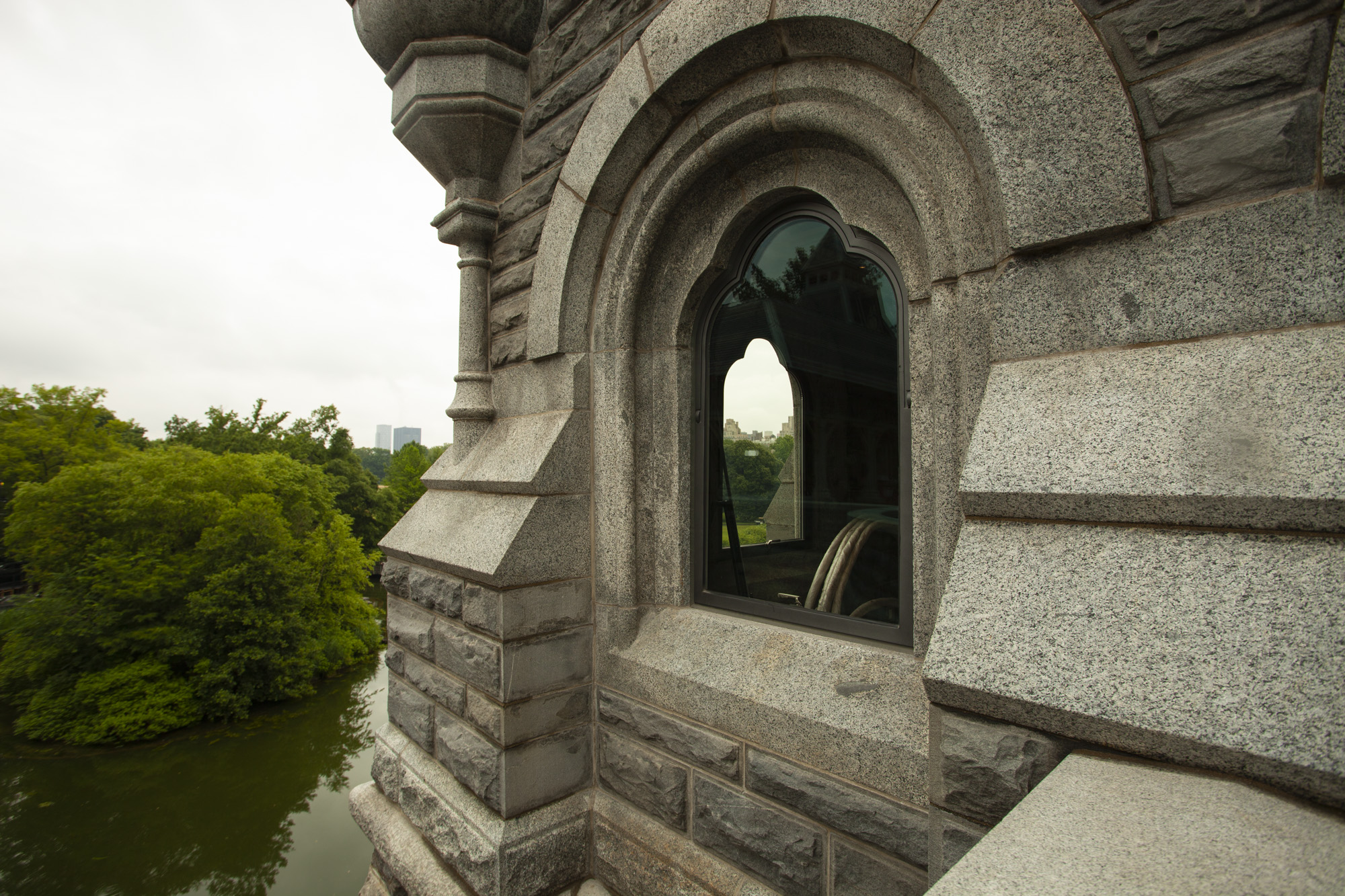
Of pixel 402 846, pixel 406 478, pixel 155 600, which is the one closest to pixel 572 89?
pixel 402 846

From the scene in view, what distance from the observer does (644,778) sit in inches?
94.8

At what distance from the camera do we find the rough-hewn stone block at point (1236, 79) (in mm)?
1129

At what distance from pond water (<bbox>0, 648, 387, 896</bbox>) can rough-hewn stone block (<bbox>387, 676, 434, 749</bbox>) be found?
812 cm

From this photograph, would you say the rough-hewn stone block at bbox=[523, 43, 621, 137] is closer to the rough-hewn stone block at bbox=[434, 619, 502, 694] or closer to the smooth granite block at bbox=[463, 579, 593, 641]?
the smooth granite block at bbox=[463, 579, 593, 641]

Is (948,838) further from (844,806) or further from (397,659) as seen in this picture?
(397,659)

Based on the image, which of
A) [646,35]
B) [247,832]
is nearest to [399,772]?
[646,35]

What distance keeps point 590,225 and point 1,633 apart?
25408 mm

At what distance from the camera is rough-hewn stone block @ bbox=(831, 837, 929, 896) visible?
1.65m

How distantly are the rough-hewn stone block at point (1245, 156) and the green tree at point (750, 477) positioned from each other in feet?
5.04

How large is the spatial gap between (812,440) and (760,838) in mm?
1417

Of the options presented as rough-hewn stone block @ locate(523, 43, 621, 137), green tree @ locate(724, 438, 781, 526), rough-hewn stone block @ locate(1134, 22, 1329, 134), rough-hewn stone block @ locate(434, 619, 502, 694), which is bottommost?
rough-hewn stone block @ locate(434, 619, 502, 694)

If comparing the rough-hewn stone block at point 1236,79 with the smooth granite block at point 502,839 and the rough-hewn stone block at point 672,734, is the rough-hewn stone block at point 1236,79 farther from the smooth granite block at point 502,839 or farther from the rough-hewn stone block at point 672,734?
the smooth granite block at point 502,839

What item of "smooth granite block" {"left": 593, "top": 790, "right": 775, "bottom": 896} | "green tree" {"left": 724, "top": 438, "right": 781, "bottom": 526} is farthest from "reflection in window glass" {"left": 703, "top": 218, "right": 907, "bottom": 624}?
"smooth granite block" {"left": 593, "top": 790, "right": 775, "bottom": 896}

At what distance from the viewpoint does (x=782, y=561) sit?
7.89 ft
